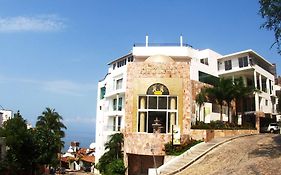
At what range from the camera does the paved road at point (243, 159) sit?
22234mm

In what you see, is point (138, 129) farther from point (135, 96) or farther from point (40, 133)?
point (40, 133)

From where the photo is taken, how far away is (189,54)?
162 ft

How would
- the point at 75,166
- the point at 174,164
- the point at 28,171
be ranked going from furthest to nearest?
the point at 75,166 → the point at 28,171 → the point at 174,164

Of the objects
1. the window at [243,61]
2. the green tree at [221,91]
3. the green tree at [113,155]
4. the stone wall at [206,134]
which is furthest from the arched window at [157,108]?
the window at [243,61]

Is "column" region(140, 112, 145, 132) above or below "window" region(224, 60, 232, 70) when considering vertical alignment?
below

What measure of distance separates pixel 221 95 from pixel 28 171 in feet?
→ 82.7

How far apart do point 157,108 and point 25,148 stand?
15057 mm

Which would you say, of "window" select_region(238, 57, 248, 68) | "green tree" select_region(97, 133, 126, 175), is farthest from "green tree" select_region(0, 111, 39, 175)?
"window" select_region(238, 57, 248, 68)

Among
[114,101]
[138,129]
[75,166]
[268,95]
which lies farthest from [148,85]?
[75,166]

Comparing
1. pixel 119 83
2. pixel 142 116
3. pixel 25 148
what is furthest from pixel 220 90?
pixel 25 148

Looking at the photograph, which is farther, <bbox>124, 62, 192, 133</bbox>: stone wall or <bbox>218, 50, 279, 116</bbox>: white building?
<bbox>218, 50, 279, 116</bbox>: white building

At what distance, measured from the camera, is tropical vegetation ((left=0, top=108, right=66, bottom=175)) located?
34562mm

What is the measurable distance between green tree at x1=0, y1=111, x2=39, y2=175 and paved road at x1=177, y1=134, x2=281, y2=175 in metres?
18.0

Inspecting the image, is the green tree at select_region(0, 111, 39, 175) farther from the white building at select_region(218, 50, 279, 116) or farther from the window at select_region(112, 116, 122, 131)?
the white building at select_region(218, 50, 279, 116)
